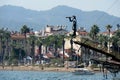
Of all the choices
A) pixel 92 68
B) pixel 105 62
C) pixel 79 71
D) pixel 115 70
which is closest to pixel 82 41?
pixel 105 62

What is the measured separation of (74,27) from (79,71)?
121 meters

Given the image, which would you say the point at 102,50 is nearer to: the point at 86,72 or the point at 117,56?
the point at 117,56

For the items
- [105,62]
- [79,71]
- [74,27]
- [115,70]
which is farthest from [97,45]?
[79,71]

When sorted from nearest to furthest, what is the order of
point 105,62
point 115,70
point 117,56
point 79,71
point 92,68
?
point 117,56, point 105,62, point 115,70, point 79,71, point 92,68

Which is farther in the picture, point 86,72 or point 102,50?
point 86,72

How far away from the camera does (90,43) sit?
2450 inches

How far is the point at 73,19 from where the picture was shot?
5878 cm

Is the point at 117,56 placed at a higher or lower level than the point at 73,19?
lower

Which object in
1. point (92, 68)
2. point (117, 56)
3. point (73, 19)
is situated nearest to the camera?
point (73, 19)

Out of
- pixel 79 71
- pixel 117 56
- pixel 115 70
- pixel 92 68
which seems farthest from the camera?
pixel 92 68

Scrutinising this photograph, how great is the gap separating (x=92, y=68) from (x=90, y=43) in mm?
137655

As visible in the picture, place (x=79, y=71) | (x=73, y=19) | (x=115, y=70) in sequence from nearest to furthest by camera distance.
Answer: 1. (x=73, y=19)
2. (x=115, y=70)
3. (x=79, y=71)

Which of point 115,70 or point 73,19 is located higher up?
point 73,19

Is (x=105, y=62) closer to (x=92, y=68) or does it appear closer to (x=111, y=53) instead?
(x=111, y=53)
